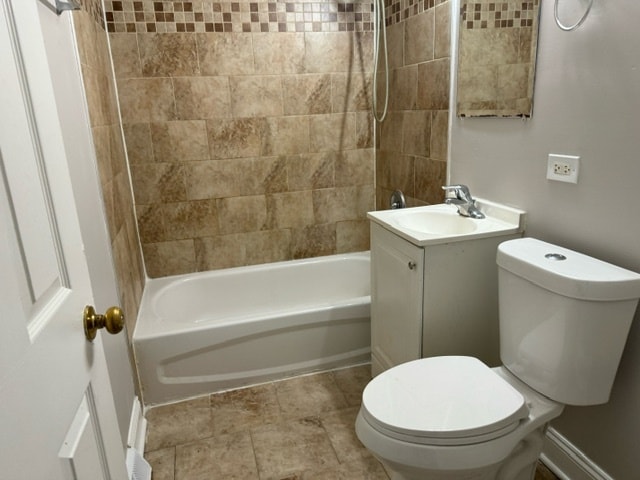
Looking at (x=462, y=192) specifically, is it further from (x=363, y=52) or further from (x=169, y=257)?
(x=169, y=257)

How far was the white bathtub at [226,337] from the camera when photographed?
7.09ft

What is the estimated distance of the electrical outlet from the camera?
1.45 m

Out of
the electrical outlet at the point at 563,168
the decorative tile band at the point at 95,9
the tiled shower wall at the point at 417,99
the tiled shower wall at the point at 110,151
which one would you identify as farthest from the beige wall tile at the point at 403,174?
the decorative tile band at the point at 95,9

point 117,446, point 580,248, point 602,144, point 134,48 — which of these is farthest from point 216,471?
point 134,48

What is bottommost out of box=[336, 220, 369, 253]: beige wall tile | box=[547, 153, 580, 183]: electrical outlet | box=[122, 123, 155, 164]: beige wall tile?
box=[336, 220, 369, 253]: beige wall tile

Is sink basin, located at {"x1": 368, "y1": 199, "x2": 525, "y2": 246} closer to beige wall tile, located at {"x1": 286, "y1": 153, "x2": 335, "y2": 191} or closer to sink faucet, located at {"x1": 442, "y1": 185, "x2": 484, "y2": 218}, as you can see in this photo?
sink faucet, located at {"x1": 442, "y1": 185, "x2": 484, "y2": 218}

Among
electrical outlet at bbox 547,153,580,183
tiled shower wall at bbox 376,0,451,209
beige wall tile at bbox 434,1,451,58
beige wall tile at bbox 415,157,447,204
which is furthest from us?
beige wall tile at bbox 415,157,447,204

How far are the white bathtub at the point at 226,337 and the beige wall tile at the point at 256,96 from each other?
3.20 feet

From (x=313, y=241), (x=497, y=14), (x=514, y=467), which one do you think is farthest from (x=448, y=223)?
(x=313, y=241)

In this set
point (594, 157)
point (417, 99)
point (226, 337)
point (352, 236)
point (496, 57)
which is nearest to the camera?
point (594, 157)

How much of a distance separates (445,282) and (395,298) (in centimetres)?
26

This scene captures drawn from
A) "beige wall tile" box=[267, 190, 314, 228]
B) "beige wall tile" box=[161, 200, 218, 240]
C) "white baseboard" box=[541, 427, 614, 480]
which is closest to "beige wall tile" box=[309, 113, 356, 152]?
"beige wall tile" box=[267, 190, 314, 228]

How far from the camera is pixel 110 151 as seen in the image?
207 cm

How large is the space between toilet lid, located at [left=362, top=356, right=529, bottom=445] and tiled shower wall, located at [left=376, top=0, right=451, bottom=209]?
Result: 106 centimetres
